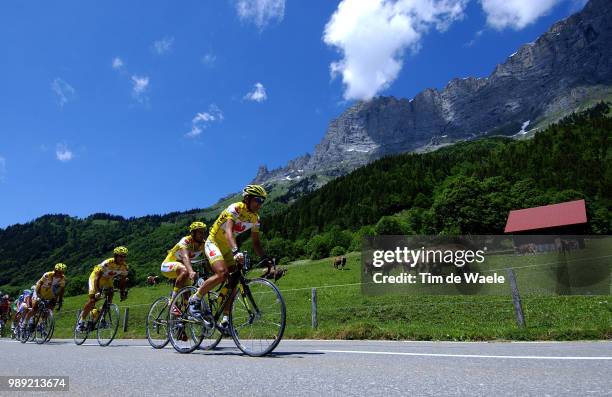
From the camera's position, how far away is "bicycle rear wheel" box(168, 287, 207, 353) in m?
7.69

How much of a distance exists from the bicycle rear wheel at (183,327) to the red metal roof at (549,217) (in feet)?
188

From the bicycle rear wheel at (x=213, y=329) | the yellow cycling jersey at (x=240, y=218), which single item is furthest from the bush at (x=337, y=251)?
the yellow cycling jersey at (x=240, y=218)

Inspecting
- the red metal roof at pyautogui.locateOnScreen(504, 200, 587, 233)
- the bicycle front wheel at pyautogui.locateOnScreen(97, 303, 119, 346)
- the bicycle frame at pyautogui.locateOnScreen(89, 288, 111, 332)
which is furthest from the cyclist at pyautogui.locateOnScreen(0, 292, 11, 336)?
the red metal roof at pyautogui.locateOnScreen(504, 200, 587, 233)

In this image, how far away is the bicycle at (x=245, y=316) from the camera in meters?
6.55

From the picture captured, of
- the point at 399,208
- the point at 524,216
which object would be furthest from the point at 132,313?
the point at 399,208

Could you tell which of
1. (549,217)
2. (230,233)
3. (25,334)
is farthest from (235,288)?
(549,217)

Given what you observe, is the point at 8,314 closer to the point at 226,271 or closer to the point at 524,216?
the point at 226,271

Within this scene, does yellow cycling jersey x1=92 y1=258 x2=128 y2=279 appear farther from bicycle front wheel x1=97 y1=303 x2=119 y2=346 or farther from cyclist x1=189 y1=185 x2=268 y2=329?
cyclist x1=189 y1=185 x2=268 y2=329

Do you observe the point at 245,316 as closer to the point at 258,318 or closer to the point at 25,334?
the point at 258,318

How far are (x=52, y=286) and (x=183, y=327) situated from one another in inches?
349

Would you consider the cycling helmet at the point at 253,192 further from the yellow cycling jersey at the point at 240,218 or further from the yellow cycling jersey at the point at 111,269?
the yellow cycling jersey at the point at 111,269

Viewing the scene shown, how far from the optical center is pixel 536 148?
446ft

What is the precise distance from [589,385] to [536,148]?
150 metres

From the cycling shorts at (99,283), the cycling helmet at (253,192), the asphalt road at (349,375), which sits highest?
the cycling helmet at (253,192)
